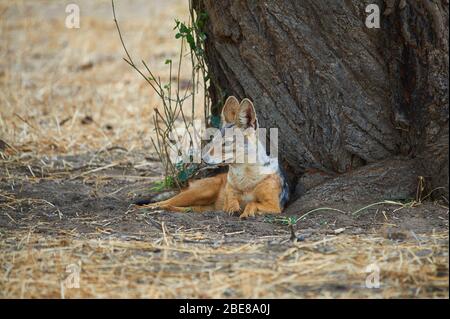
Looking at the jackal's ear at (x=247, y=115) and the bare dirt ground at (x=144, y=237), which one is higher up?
the jackal's ear at (x=247, y=115)

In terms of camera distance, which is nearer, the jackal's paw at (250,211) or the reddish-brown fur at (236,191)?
the jackal's paw at (250,211)

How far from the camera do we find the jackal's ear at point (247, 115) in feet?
21.4

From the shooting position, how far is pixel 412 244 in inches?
201

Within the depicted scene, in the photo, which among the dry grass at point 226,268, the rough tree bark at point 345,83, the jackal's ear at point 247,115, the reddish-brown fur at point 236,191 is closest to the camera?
the dry grass at point 226,268

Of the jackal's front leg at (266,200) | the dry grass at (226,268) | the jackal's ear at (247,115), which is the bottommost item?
the dry grass at (226,268)

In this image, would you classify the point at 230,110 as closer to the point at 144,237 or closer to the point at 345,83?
the point at 345,83

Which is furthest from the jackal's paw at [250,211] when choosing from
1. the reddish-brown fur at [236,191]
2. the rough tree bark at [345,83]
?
the rough tree bark at [345,83]

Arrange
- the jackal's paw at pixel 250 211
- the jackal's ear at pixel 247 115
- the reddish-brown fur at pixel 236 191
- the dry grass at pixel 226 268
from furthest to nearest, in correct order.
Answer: the reddish-brown fur at pixel 236 191 → the jackal's ear at pixel 247 115 → the jackal's paw at pixel 250 211 → the dry grass at pixel 226 268

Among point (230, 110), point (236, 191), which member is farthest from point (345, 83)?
point (236, 191)

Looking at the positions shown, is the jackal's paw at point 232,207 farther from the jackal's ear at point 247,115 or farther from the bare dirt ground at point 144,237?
the jackal's ear at point 247,115

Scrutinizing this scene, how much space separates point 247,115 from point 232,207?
0.84 metres

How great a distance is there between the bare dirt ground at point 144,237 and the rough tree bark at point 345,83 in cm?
41
